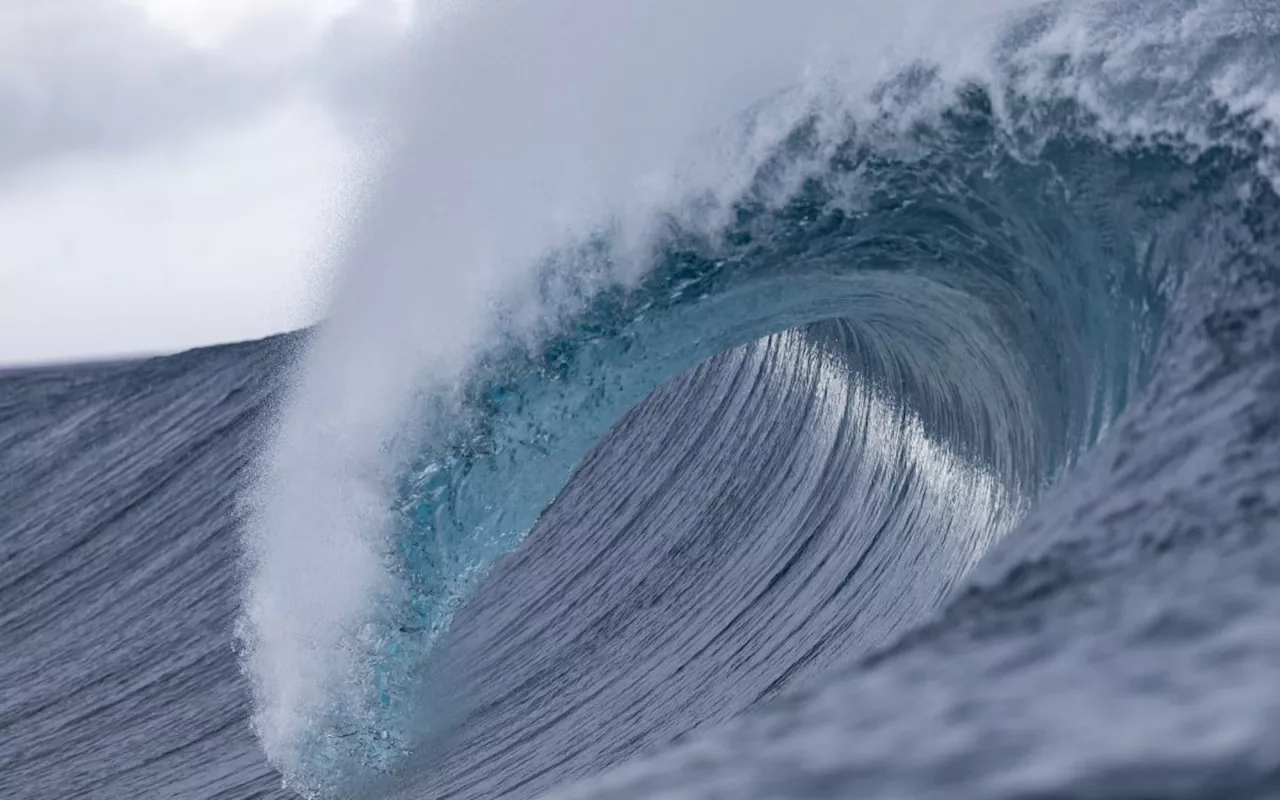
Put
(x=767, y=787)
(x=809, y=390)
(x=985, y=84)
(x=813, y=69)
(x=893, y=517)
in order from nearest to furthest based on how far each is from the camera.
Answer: (x=767, y=787)
(x=985, y=84)
(x=813, y=69)
(x=893, y=517)
(x=809, y=390)

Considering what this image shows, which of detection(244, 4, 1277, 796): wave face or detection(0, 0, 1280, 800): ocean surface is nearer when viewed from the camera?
detection(0, 0, 1280, 800): ocean surface

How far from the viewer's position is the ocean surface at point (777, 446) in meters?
1.04

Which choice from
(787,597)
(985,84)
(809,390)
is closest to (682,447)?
(809,390)

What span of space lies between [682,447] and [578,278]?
270 cm

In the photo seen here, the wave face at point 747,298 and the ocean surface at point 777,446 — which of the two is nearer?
the ocean surface at point 777,446

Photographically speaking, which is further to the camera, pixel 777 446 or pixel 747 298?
pixel 777 446

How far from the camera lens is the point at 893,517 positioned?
3.88 metres

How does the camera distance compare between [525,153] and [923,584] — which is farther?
[923,584]

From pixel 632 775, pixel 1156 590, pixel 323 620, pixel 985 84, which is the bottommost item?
pixel 1156 590

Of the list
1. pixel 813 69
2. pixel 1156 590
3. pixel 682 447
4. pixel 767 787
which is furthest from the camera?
pixel 682 447

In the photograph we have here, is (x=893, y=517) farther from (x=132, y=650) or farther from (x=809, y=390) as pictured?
(x=132, y=650)

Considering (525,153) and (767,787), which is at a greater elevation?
(525,153)

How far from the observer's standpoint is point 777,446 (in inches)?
191

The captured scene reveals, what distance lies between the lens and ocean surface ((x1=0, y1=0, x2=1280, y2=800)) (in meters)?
1.04
